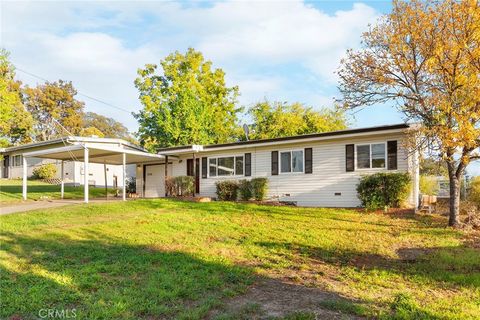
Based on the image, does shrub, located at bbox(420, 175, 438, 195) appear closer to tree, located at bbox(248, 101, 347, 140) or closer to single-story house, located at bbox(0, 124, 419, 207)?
single-story house, located at bbox(0, 124, 419, 207)

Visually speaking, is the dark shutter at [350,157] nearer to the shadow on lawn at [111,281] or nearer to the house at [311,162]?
the house at [311,162]

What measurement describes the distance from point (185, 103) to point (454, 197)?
1914cm

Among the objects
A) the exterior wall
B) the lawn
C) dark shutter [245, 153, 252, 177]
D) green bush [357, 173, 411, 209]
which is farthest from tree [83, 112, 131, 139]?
green bush [357, 173, 411, 209]

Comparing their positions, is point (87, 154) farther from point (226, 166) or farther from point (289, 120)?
point (289, 120)

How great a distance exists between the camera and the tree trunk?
10.4m

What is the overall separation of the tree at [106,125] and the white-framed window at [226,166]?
43.8 meters

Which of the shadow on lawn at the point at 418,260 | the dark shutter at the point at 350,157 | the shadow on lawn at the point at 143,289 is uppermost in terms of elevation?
the dark shutter at the point at 350,157

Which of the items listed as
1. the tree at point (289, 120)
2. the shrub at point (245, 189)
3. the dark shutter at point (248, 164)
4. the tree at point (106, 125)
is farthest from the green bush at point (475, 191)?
the tree at point (106, 125)

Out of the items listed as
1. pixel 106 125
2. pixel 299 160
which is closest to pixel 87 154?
pixel 299 160

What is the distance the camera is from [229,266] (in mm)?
6098

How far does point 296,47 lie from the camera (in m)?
14.4

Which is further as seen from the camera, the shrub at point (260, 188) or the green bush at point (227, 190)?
the green bush at point (227, 190)

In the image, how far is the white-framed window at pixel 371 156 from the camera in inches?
554

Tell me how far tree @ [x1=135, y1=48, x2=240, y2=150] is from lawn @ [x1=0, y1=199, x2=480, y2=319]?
1522 centimetres
